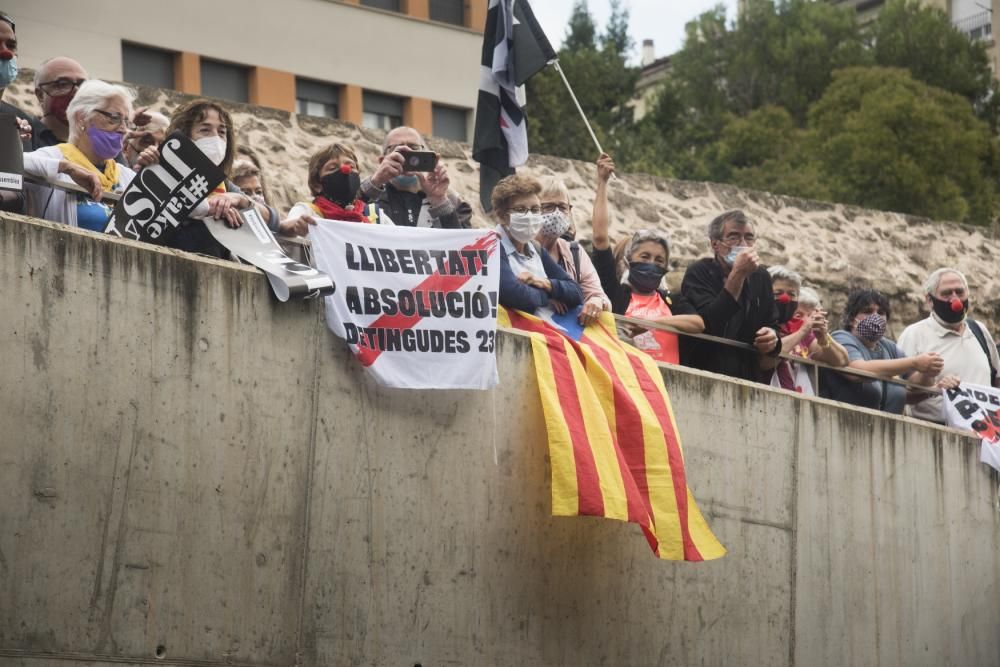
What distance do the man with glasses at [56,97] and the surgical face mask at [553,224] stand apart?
2842 mm

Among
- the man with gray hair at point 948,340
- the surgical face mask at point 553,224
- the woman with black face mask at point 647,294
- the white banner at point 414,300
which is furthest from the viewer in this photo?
the man with gray hair at point 948,340

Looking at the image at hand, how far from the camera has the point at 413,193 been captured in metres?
11.9

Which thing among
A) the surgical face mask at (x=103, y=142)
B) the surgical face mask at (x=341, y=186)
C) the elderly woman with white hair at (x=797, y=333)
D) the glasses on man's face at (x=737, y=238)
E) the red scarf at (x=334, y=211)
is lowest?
the elderly woman with white hair at (x=797, y=333)

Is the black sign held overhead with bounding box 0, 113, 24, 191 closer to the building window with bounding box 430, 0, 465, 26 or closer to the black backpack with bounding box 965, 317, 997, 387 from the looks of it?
the black backpack with bounding box 965, 317, 997, 387

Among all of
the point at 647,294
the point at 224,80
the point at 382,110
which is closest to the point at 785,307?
the point at 647,294

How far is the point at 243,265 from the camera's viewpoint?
992 cm

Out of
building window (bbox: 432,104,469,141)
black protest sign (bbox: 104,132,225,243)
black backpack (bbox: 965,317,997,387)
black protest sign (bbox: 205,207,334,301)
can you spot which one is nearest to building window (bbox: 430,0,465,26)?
building window (bbox: 432,104,469,141)

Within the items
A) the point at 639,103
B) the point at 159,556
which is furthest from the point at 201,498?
the point at 639,103

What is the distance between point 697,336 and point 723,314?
0.87 feet

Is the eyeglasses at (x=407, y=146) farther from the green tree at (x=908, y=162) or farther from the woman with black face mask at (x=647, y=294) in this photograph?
the green tree at (x=908, y=162)

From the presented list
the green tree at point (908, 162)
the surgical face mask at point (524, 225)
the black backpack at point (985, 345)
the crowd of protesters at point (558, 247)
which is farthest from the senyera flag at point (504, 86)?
the green tree at point (908, 162)

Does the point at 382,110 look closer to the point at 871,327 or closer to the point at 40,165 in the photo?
the point at 871,327

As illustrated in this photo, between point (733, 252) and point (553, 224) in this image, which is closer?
point (553, 224)

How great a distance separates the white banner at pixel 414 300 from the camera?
10258 mm
